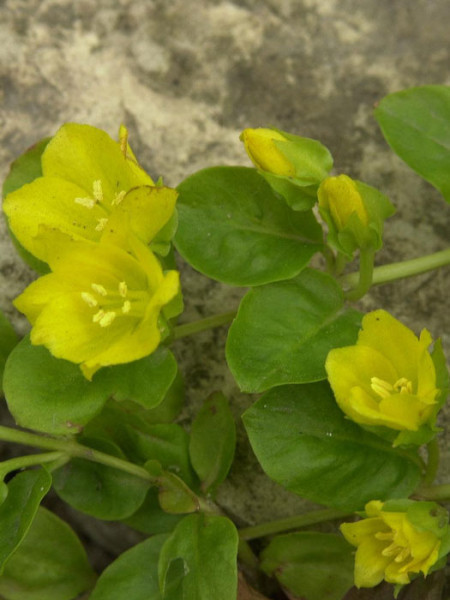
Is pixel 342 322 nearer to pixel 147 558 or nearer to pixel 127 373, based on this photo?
pixel 127 373

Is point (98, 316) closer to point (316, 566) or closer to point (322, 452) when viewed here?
point (322, 452)

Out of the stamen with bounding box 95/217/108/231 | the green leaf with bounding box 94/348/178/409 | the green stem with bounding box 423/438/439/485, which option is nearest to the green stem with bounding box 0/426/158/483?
the green leaf with bounding box 94/348/178/409

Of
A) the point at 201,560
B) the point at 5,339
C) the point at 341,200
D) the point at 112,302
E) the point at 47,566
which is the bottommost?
the point at 47,566

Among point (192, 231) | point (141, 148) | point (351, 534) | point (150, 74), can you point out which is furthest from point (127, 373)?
point (150, 74)

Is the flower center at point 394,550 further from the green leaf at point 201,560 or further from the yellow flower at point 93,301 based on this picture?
the yellow flower at point 93,301

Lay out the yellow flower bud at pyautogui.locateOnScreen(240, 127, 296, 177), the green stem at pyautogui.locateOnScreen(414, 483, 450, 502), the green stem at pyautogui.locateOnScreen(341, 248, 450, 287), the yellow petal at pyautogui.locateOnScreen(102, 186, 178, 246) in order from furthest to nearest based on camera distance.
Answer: the green stem at pyautogui.locateOnScreen(341, 248, 450, 287) → the green stem at pyautogui.locateOnScreen(414, 483, 450, 502) → the yellow flower bud at pyautogui.locateOnScreen(240, 127, 296, 177) → the yellow petal at pyautogui.locateOnScreen(102, 186, 178, 246)

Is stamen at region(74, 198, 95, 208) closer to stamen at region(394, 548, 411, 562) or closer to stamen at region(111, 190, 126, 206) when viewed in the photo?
stamen at region(111, 190, 126, 206)

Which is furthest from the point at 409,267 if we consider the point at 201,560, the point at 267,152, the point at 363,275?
the point at 201,560
